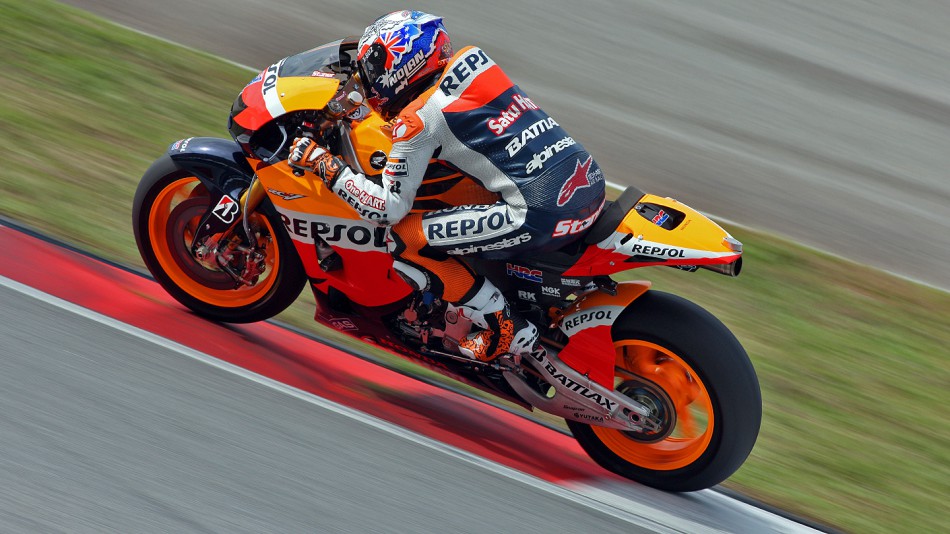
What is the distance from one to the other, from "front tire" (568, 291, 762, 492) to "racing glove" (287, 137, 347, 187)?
1.46 meters

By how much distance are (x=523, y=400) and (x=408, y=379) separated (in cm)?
77

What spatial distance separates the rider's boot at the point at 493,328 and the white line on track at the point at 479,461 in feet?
1.56

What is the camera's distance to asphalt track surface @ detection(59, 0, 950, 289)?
8789 millimetres

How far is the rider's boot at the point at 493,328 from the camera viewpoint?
497 cm

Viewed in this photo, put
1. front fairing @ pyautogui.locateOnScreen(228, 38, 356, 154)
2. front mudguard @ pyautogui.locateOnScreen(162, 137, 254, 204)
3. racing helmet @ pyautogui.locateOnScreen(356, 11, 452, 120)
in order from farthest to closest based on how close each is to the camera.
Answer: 1. front mudguard @ pyautogui.locateOnScreen(162, 137, 254, 204)
2. front fairing @ pyautogui.locateOnScreen(228, 38, 356, 154)
3. racing helmet @ pyautogui.locateOnScreen(356, 11, 452, 120)

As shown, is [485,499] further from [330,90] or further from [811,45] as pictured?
[811,45]

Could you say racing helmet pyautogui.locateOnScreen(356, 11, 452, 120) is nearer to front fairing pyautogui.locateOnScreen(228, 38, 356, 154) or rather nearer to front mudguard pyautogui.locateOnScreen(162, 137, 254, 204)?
front fairing pyautogui.locateOnScreen(228, 38, 356, 154)

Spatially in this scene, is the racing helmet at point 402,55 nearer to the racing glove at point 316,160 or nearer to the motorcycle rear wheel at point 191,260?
the racing glove at point 316,160

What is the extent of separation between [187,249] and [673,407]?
265cm

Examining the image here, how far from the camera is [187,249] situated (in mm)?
5742

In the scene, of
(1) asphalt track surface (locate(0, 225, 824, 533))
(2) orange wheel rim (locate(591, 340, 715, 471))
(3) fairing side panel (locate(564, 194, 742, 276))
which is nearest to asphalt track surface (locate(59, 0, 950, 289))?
(2) orange wheel rim (locate(591, 340, 715, 471))

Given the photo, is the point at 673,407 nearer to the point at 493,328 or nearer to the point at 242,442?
the point at 493,328

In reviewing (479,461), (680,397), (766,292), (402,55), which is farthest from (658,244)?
(766,292)

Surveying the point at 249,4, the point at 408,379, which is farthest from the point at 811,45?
the point at 408,379
